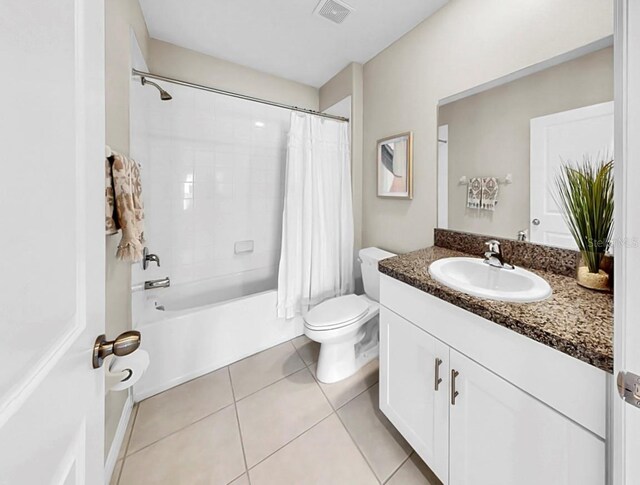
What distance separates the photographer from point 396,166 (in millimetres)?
1950

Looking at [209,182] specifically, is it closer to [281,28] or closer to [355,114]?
[281,28]

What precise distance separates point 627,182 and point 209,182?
2397mm

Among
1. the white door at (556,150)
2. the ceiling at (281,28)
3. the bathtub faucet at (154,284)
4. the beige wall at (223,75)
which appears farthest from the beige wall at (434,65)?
the bathtub faucet at (154,284)

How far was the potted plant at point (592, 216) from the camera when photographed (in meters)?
0.93

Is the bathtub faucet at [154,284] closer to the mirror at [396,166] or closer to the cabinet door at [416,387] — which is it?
the cabinet door at [416,387]

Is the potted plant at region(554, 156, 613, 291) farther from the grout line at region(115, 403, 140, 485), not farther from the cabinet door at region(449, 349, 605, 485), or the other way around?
the grout line at region(115, 403, 140, 485)

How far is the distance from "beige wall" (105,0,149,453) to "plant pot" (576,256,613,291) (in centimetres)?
194

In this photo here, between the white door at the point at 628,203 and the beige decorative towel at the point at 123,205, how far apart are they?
57.7 inches

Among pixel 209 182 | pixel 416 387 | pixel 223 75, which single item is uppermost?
pixel 223 75

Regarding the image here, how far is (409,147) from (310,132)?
31.0 inches

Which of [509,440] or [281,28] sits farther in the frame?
[281,28]
